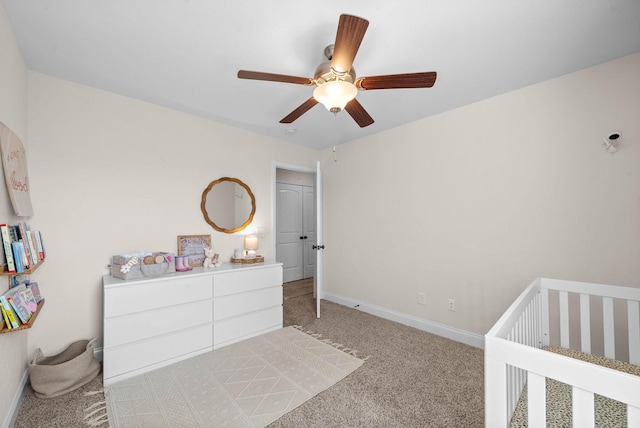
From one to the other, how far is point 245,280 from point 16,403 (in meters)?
1.67

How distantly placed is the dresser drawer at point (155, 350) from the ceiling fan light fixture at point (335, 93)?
221 cm

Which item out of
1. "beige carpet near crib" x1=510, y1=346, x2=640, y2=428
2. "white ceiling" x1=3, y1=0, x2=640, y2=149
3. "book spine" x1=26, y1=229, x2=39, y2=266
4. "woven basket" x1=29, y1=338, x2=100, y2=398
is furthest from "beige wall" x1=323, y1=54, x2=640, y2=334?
"book spine" x1=26, y1=229, x2=39, y2=266

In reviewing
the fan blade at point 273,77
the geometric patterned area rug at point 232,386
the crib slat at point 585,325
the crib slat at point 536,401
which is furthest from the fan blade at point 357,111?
the geometric patterned area rug at point 232,386

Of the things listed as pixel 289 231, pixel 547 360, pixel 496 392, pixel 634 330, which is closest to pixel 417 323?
pixel 634 330

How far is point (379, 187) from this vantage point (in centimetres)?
348

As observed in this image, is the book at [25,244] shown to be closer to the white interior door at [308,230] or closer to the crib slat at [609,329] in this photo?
the crib slat at [609,329]

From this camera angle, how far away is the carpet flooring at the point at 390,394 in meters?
1.67

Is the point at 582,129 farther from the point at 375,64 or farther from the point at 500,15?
the point at 375,64

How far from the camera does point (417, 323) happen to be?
3072 mm

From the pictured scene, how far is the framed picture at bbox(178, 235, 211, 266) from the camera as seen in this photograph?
2.87m

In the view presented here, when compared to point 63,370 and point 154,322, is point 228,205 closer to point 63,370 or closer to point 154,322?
point 154,322

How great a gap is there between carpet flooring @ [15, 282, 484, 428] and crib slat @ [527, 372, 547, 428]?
0.91 m

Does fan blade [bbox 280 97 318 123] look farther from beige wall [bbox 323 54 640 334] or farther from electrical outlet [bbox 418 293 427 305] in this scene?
electrical outlet [bbox 418 293 427 305]

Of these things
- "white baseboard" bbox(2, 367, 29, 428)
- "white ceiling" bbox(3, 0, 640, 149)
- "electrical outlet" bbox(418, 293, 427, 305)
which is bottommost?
"white baseboard" bbox(2, 367, 29, 428)
